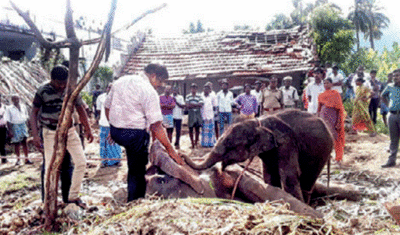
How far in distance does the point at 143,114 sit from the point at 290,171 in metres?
1.94

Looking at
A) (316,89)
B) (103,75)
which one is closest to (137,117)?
(316,89)

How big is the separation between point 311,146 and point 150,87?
2.24m

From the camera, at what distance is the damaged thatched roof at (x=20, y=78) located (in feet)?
37.2

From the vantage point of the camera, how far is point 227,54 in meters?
17.7

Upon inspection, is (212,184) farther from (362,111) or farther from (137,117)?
(362,111)

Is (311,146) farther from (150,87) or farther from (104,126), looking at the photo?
(104,126)

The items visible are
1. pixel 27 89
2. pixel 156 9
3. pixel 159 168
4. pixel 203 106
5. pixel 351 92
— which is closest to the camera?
pixel 156 9

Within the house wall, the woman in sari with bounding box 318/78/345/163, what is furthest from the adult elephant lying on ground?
the house wall

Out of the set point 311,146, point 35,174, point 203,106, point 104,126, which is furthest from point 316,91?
point 35,174

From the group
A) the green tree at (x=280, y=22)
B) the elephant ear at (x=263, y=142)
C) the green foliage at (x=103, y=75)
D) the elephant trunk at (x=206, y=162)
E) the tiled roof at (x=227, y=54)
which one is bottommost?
the elephant trunk at (x=206, y=162)

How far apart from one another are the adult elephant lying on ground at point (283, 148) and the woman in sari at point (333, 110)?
2.55m

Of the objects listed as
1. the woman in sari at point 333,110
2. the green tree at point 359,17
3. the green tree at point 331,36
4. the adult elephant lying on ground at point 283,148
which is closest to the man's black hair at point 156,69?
the adult elephant lying on ground at point 283,148

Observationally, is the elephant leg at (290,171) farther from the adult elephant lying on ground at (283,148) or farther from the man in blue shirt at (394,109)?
the man in blue shirt at (394,109)

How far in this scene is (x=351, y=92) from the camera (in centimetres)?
1351
